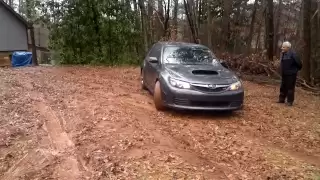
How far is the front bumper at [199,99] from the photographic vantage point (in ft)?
23.6

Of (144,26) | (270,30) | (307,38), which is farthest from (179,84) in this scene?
(144,26)

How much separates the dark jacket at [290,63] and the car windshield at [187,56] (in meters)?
1.74

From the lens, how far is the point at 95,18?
20.4 m

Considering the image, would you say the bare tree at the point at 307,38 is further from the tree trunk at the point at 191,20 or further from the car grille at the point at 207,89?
the tree trunk at the point at 191,20

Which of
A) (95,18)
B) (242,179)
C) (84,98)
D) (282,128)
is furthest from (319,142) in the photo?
(95,18)

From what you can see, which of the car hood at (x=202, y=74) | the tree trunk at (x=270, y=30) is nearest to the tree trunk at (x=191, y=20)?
the tree trunk at (x=270, y=30)

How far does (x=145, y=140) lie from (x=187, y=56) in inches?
139

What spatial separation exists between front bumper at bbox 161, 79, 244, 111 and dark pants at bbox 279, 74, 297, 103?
217 centimetres

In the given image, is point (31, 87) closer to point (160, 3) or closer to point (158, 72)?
point (158, 72)

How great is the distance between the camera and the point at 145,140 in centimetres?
591

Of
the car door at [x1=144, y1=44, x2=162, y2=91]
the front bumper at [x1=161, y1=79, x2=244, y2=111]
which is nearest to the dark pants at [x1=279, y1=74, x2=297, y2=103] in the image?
the front bumper at [x1=161, y1=79, x2=244, y2=111]

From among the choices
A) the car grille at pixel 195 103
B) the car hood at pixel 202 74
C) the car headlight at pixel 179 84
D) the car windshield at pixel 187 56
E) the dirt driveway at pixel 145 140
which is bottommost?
the dirt driveway at pixel 145 140

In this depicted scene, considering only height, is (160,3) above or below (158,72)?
above

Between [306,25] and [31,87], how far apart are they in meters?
10.1
